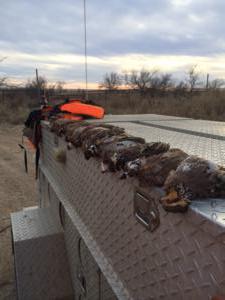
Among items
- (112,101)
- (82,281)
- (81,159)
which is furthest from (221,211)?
(112,101)

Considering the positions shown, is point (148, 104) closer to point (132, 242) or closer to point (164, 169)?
point (132, 242)

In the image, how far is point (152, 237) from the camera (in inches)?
47.8

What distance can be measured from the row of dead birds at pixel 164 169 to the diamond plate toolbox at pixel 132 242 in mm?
43

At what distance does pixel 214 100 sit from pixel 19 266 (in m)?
12.4

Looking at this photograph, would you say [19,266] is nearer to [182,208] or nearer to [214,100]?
[182,208]

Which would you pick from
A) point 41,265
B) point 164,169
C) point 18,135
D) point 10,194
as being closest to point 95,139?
point 164,169

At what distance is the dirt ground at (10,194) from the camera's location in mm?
4023

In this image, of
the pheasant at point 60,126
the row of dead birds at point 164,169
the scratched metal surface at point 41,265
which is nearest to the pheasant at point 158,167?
the row of dead birds at point 164,169

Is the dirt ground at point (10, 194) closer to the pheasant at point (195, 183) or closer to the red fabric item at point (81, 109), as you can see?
the red fabric item at point (81, 109)

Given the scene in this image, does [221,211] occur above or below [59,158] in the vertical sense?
above

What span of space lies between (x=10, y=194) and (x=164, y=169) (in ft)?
21.2

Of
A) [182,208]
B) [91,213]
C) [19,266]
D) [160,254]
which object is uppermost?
[182,208]

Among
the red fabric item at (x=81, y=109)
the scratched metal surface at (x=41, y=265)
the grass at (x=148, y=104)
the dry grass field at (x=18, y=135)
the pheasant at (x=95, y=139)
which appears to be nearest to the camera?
the pheasant at (x=95, y=139)

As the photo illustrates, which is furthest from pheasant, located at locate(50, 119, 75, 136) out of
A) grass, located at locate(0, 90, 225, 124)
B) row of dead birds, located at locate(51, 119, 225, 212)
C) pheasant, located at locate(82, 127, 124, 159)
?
grass, located at locate(0, 90, 225, 124)
